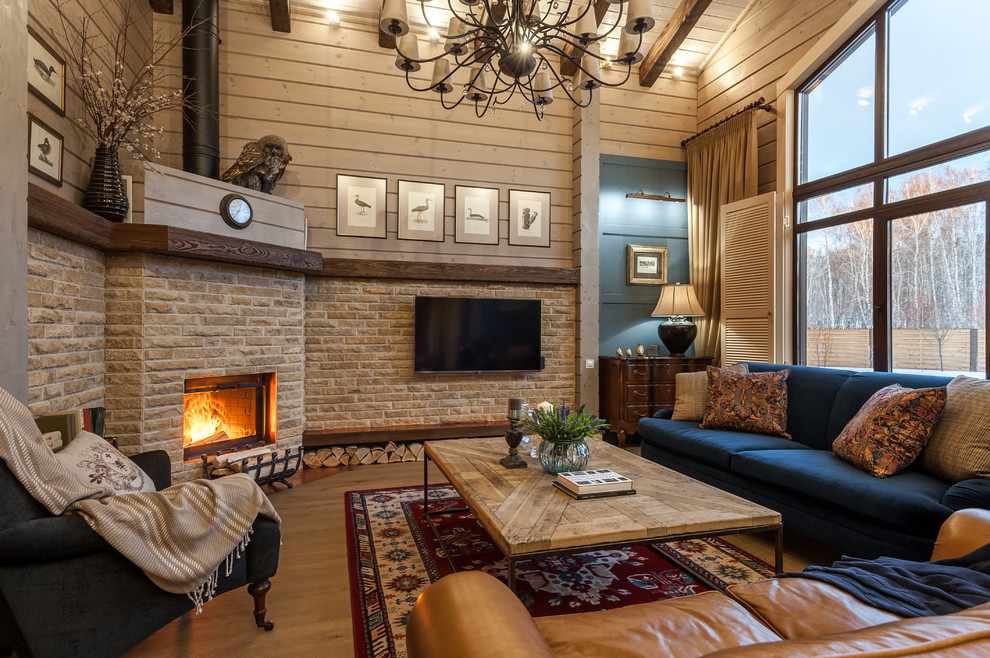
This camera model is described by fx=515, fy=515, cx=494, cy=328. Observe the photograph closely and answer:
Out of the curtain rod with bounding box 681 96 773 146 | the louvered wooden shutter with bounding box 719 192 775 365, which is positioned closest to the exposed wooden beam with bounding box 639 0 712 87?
the curtain rod with bounding box 681 96 773 146

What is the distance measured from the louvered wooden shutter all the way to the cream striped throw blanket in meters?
4.18

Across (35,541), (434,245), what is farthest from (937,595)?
(434,245)

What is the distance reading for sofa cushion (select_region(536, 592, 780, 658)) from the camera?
954mm

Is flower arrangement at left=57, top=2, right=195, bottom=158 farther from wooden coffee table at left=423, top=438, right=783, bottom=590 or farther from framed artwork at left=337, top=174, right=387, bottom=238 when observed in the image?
wooden coffee table at left=423, top=438, right=783, bottom=590

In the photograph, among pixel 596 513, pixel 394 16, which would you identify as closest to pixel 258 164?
pixel 394 16

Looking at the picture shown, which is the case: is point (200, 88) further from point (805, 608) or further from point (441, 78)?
point (805, 608)

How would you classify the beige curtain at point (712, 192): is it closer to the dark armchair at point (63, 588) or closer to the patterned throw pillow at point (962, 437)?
the patterned throw pillow at point (962, 437)

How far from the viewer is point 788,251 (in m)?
4.47

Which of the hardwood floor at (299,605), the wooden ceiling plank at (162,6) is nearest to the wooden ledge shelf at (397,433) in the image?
the hardwood floor at (299,605)

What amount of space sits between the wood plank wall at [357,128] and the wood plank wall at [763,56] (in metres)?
1.68

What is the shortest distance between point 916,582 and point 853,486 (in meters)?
1.13

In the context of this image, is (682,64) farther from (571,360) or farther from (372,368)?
(372,368)

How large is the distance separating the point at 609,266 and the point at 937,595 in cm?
436

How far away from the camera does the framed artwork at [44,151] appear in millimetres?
2438
